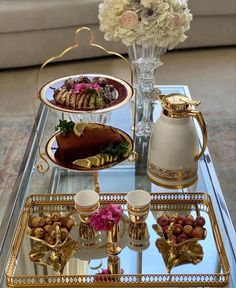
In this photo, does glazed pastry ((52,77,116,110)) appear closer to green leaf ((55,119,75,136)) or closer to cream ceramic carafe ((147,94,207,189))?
green leaf ((55,119,75,136))

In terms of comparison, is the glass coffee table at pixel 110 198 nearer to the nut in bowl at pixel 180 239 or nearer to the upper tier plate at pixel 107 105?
the nut in bowl at pixel 180 239

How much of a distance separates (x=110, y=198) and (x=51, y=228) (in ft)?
0.75

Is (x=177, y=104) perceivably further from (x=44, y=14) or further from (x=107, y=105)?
(x=44, y=14)

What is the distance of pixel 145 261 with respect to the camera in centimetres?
117

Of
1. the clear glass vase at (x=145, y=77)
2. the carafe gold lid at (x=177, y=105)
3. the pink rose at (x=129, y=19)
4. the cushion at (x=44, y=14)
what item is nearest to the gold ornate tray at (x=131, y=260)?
the carafe gold lid at (x=177, y=105)

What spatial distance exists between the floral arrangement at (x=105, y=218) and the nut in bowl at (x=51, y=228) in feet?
0.26

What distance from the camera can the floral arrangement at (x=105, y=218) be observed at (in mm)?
1187

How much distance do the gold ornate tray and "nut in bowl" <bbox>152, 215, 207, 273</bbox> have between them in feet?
0.05

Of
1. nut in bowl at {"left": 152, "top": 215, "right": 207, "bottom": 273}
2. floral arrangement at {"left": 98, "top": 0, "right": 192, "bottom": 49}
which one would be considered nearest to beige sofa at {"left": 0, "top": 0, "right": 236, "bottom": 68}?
floral arrangement at {"left": 98, "top": 0, "right": 192, "bottom": 49}

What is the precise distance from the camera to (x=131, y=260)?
46.5 inches

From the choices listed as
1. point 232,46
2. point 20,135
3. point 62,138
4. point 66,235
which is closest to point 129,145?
point 62,138

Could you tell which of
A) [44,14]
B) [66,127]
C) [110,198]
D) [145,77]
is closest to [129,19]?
[145,77]

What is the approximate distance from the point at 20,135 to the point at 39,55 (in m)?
0.86

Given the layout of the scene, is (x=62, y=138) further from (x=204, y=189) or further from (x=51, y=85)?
(x=204, y=189)
